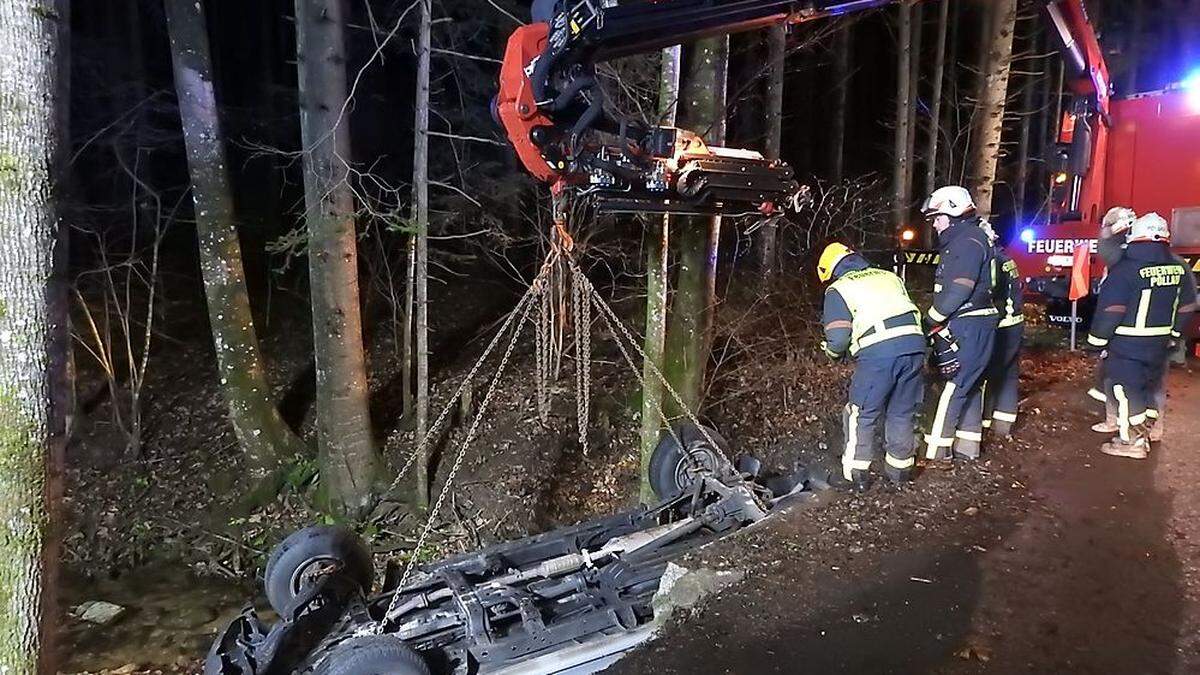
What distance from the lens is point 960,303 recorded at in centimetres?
575

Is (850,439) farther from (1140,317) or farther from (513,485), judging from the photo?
(513,485)

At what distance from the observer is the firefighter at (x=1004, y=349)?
20.6ft

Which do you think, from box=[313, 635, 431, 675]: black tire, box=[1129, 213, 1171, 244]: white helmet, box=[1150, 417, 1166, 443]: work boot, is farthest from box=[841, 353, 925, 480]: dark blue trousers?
box=[313, 635, 431, 675]: black tire

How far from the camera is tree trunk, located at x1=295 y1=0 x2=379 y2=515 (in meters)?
7.48

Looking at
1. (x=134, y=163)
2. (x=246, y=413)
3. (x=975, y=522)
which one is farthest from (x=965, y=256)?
(x=134, y=163)

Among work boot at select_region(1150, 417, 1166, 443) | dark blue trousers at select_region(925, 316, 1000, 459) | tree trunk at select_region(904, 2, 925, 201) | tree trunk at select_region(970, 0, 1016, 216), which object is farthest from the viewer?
tree trunk at select_region(904, 2, 925, 201)

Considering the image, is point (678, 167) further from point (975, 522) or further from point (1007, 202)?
point (1007, 202)

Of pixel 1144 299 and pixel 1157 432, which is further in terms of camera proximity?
pixel 1157 432

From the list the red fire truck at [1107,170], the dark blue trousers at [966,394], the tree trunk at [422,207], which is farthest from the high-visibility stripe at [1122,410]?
the tree trunk at [422,207]

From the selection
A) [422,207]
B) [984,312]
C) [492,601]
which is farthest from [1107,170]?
[492,601]

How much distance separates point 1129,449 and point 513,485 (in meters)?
5.54

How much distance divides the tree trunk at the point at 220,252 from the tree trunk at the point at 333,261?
1225 mm

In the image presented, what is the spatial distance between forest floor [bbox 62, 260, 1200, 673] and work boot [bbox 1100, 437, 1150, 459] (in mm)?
150

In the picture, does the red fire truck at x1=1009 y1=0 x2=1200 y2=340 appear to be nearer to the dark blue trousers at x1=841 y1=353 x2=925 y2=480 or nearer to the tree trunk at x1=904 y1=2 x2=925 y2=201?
the tree trunk at x1=904 y1=2 x2=925 y2=201
